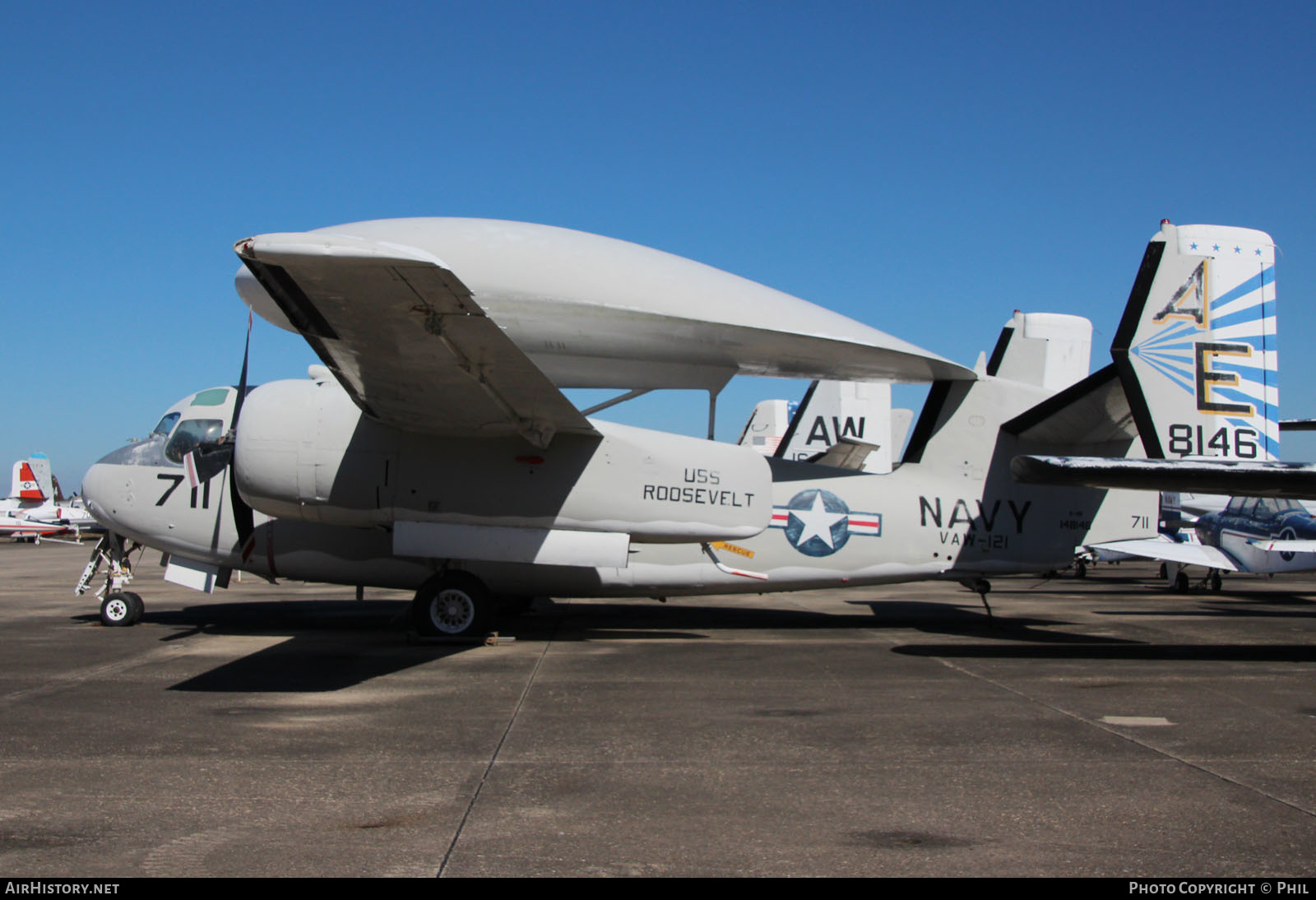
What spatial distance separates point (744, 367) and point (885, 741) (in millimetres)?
5462

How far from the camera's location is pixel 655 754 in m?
5.68

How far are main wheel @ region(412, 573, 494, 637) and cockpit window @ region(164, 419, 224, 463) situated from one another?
144 inches

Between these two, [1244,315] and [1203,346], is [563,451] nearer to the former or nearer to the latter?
[1203,346]

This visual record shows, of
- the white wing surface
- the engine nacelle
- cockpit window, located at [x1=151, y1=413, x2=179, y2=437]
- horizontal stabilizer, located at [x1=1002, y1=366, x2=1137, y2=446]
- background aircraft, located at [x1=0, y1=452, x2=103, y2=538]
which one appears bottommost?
background aircraft, located at [x1=0, y1=452, x2=103, y2=538]

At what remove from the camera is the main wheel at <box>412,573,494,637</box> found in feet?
34.6

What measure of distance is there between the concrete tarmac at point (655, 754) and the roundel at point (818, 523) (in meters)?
1.09

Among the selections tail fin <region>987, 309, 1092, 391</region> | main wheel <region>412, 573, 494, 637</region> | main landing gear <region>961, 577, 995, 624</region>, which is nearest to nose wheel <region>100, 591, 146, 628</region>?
main wheel <region>412, 573, 494, 637</region>

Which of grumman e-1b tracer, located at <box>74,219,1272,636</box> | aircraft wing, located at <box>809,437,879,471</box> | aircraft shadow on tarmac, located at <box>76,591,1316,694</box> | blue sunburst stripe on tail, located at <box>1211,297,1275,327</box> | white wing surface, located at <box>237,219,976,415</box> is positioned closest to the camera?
aircraft shadow on tarmac, located at <box>76,591,1316,694</box>

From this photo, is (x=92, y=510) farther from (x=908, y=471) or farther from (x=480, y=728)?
(x=908, y=471)

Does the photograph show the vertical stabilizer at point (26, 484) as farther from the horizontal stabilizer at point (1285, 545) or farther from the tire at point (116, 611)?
the horizontal stabilizer at point (1285, 545)

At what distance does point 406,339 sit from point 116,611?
6641mm

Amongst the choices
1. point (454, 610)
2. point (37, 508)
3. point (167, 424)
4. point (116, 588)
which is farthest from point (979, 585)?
point (37, 508)

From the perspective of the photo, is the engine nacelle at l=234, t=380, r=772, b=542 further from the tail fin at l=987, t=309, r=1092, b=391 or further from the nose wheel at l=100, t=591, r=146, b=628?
the tail fin at l=987, t=309, r=1092, b=391
